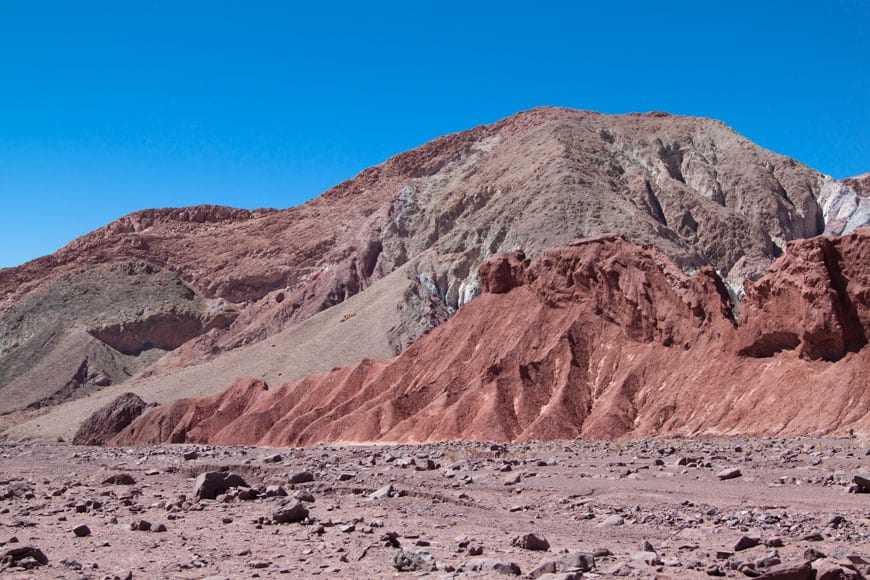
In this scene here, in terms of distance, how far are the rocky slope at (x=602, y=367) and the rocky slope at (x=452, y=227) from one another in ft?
57.1

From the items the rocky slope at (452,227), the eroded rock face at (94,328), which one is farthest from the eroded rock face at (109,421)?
the eroded rock face at (94,328)

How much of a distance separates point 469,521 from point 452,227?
268ft

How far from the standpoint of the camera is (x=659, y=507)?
1516cm

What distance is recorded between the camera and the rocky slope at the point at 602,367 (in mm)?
37000

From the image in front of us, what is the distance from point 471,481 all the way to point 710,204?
76345mm

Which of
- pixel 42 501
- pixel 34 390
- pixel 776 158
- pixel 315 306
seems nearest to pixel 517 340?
pixel 42 501

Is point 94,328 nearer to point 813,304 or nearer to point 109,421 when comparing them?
point 109,421

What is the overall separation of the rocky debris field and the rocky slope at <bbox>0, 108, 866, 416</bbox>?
52319 millimetres

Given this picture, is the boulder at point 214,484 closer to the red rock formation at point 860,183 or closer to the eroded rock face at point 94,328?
the eroded rock face at point 94,328

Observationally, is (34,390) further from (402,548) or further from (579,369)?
(402,548)

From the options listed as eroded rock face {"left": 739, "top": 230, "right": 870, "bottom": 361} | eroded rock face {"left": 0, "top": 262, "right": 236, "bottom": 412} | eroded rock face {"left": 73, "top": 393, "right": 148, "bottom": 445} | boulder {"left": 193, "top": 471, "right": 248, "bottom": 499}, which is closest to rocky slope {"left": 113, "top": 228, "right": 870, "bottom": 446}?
eroded rock face {"left": 739, "top": 230, "right": 870, "bottom": 361}

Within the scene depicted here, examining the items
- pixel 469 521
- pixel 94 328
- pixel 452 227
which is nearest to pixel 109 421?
pixel 452 227

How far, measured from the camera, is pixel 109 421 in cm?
6600

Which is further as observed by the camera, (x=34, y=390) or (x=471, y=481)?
(x=34, y=390)
